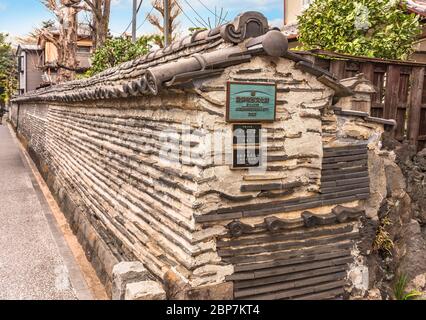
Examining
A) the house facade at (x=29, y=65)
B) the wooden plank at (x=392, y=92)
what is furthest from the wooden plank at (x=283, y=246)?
the house facade at (x=29, y=65)

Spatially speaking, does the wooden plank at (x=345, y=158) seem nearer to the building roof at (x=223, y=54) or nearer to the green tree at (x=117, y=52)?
the building roof at (x=223, y=54)

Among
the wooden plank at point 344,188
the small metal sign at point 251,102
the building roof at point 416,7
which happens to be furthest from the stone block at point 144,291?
the building roof at point 416,7

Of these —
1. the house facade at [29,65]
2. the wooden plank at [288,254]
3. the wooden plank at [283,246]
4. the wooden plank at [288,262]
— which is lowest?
the wooden plank at [288,262]

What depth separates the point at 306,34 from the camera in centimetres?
870

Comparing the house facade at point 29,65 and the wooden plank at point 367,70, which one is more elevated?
the house facade at point 29,65

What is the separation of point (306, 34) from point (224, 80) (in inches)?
198

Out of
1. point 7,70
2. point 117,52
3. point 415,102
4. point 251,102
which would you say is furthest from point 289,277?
point 7,70

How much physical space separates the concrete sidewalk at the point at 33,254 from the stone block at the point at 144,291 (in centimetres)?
188

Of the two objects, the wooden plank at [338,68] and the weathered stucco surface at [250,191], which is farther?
the wooden plank at [338,68]

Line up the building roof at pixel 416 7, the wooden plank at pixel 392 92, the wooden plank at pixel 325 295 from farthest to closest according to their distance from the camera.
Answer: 1. the building roof at pixel 416 7
2. the wooden plank at pixel 392 92
3. the wooden plank at pixel 325 295

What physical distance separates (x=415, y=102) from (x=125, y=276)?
19.4 ft

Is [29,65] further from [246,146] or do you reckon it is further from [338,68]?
[246,146]

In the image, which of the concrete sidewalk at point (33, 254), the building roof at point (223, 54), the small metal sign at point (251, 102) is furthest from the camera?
the concrete sidewalk at point (33, 254)

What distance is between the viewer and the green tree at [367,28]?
7926 mm
